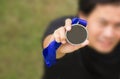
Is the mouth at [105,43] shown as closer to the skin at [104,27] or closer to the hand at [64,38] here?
the skin at [104,27]

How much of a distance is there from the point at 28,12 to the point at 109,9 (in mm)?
1343

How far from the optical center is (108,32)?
66.3 inches

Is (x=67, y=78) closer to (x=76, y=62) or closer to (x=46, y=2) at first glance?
(x=76, y=62)

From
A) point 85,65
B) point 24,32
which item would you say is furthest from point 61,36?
point 24,32

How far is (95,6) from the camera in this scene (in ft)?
5.45

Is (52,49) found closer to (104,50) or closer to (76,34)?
(76,34)

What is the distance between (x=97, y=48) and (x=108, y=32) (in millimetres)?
91

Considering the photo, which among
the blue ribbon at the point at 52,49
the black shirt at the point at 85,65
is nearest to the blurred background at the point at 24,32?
the black shirt at the point at 85,65

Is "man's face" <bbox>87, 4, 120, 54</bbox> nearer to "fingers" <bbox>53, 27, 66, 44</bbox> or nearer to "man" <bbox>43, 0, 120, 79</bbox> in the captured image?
"man" <bbox>43, 0, 120, 79</bbox>

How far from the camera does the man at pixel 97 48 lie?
1577mm

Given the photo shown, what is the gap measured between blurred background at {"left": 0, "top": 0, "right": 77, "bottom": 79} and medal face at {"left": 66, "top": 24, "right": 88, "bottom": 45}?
1405mm

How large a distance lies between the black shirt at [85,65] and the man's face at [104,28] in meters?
0.03

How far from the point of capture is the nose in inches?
65.2

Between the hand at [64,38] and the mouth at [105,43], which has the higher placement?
the hand at [64,38]
